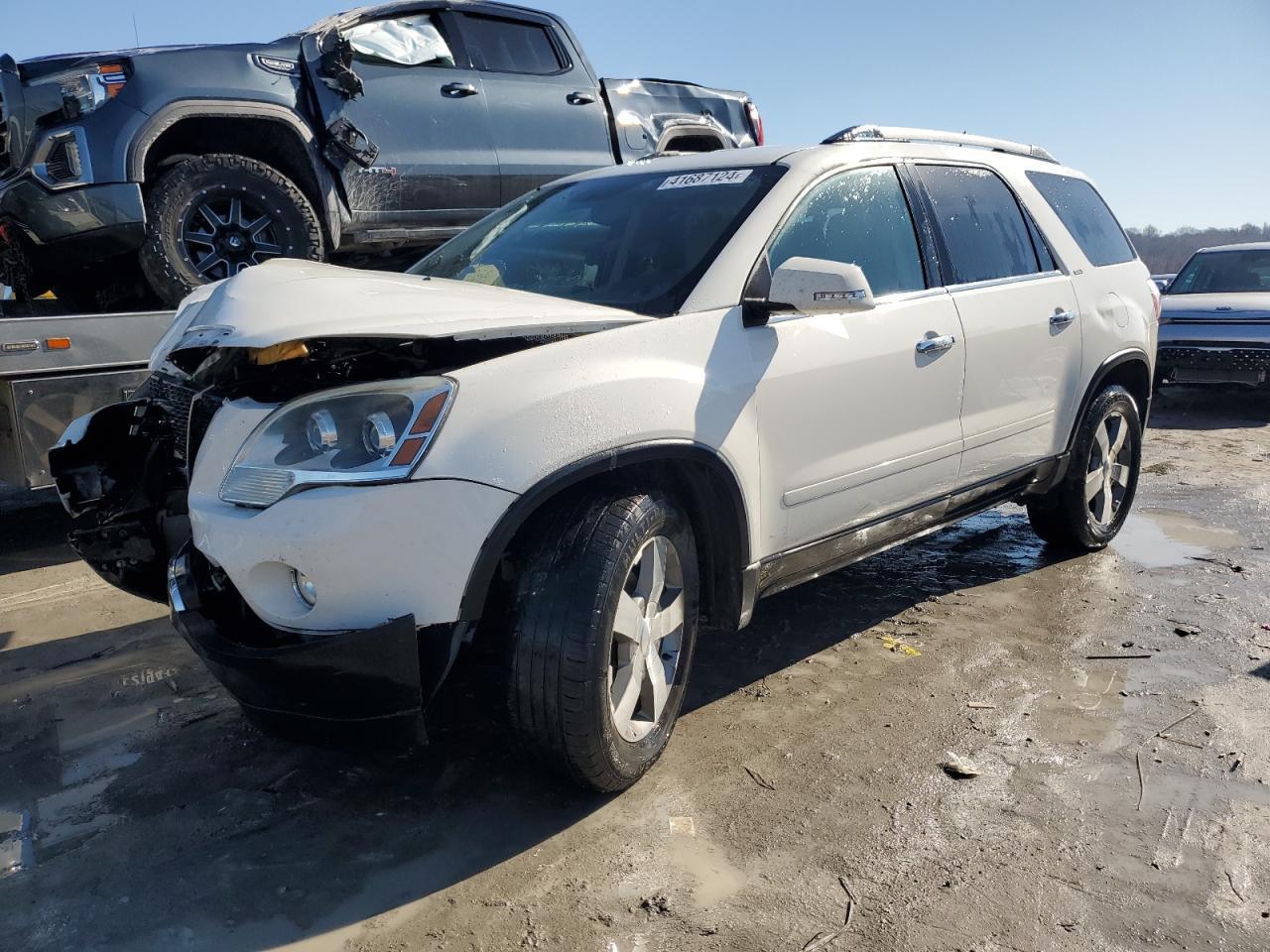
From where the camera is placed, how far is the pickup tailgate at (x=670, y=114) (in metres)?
6.89

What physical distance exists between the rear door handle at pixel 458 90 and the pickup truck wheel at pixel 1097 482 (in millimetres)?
3865

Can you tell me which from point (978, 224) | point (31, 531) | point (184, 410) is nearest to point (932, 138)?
point (978, 224)

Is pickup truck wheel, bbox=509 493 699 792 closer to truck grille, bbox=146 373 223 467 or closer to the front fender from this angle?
the front fender

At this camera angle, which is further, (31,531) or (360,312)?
(31,531)

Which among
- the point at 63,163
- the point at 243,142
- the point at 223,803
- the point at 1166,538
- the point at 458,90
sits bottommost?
the point at 1166,538

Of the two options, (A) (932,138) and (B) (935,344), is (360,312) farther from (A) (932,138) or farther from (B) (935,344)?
(A) (932,138)

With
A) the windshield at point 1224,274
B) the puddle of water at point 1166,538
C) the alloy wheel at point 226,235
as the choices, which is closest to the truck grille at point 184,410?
the alloy wheel at point 226,235

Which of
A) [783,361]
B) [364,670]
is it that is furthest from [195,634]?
[783,361]

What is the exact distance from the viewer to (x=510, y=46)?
6508mm

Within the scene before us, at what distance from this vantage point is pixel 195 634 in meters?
2.46

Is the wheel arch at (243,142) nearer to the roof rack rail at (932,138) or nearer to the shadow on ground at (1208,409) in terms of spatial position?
the roof rack rail at (932,138)

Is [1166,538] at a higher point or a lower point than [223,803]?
lower

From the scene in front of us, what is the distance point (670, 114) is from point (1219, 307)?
636 cm

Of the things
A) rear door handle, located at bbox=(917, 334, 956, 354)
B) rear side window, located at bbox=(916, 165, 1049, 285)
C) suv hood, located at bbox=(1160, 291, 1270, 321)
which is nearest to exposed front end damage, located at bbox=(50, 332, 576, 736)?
rear door handle, located at bbox=(917, 334, 956, 354)
